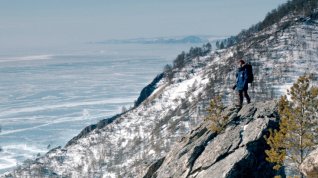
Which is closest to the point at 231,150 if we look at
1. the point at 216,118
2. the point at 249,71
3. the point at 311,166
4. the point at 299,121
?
the point at 216,118

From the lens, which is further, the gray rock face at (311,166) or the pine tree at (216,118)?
the pine tree at (216,118)

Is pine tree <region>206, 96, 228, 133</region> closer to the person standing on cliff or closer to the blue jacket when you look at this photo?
the person standing on cliff

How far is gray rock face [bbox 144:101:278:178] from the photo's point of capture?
2762 cm

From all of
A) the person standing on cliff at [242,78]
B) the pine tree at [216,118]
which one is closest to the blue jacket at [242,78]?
the person standing on cliff at [242,78]

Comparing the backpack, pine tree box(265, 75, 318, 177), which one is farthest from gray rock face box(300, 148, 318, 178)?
the backpack

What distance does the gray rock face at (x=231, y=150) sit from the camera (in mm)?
27625

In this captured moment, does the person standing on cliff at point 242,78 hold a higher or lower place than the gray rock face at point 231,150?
higher

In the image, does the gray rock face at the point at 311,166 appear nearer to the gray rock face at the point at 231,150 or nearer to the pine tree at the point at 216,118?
the gray rock face at the point at 231,150

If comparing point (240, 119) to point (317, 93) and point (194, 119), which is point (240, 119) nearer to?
point (317, 93)

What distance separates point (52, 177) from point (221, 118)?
170828mm

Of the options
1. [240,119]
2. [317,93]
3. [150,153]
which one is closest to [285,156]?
[317,93]

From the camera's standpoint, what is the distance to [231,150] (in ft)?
94.7

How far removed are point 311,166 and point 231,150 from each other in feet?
18.2

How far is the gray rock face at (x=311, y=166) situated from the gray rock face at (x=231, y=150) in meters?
3.47
